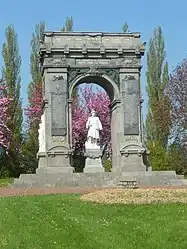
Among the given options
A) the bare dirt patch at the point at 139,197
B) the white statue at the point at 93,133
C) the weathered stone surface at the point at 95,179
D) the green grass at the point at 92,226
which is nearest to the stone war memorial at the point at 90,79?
the white statue at the point at 93,133

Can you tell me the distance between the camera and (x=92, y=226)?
594 inches

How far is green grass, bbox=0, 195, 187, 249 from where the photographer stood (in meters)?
13.6

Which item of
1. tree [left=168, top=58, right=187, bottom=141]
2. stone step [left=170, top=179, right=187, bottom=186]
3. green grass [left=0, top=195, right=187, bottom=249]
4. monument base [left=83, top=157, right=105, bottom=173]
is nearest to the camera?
green grass [left=0, top=195, right=187, bottom=249]

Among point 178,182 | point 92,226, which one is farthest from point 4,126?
point 92,226

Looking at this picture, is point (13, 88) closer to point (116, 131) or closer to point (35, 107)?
point (35, 107)

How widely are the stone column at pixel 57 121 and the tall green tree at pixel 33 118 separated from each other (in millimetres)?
18025

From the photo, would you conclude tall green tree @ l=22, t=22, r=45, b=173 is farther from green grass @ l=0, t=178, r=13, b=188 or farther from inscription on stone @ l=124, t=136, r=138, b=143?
inscription on stone @ l=124, t=136, r=138, b=143

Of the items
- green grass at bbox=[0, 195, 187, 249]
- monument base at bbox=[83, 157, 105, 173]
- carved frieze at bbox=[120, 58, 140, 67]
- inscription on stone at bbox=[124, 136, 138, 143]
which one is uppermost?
carved frieze at bbox=[120, 58, 140, 67]

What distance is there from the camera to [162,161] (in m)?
45.8

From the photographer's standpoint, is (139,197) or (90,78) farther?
(90,78)

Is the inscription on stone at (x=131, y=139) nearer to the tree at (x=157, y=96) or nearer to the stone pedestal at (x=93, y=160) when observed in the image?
the stone pedestal at (x=93, y=160)

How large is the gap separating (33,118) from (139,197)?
127 ft

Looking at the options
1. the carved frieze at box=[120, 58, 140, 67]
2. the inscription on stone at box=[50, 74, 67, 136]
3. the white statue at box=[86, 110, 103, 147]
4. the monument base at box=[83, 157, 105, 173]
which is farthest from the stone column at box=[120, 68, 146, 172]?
the inscription on stone at box=[50, 74, 67, 136]

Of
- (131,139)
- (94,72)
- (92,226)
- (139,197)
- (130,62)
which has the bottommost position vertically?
(92,226)
